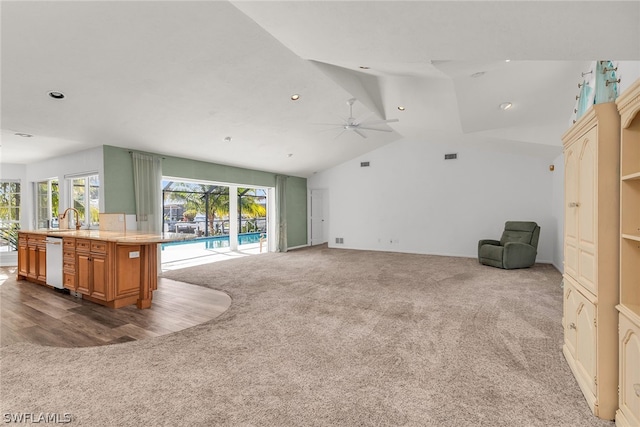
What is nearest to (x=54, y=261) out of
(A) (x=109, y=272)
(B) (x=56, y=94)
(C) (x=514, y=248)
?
(A) (x=109, y=272)

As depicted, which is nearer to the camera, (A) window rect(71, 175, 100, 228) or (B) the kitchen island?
(B) the kitchen island

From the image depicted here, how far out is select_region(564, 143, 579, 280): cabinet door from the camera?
2.18 meters

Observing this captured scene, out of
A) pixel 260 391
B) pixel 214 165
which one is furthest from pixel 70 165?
pixel 260 391

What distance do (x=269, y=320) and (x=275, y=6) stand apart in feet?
9.71

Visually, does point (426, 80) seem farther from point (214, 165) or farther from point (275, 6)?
point (214, 165)

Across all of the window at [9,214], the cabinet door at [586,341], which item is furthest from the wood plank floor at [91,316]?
the cabinet door at [586,341]

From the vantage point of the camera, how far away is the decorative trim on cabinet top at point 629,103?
59.9 inches

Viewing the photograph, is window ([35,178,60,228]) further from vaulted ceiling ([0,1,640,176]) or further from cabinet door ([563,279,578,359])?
cabinet door ([563,279,578,359])

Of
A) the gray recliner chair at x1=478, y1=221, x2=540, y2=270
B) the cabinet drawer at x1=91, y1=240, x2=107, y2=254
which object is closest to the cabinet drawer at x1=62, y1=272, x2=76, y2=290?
the cabinet drawer at x1=91, y1=240, x2=107, y2=254

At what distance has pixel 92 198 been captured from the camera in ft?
19.0

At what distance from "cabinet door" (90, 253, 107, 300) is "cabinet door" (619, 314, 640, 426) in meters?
4.65

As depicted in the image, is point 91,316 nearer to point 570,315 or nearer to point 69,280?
point 69,280

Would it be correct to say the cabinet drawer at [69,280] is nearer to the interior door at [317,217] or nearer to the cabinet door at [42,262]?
the cabinet door at [42,262]

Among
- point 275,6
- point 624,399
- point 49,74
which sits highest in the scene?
point 275,6
